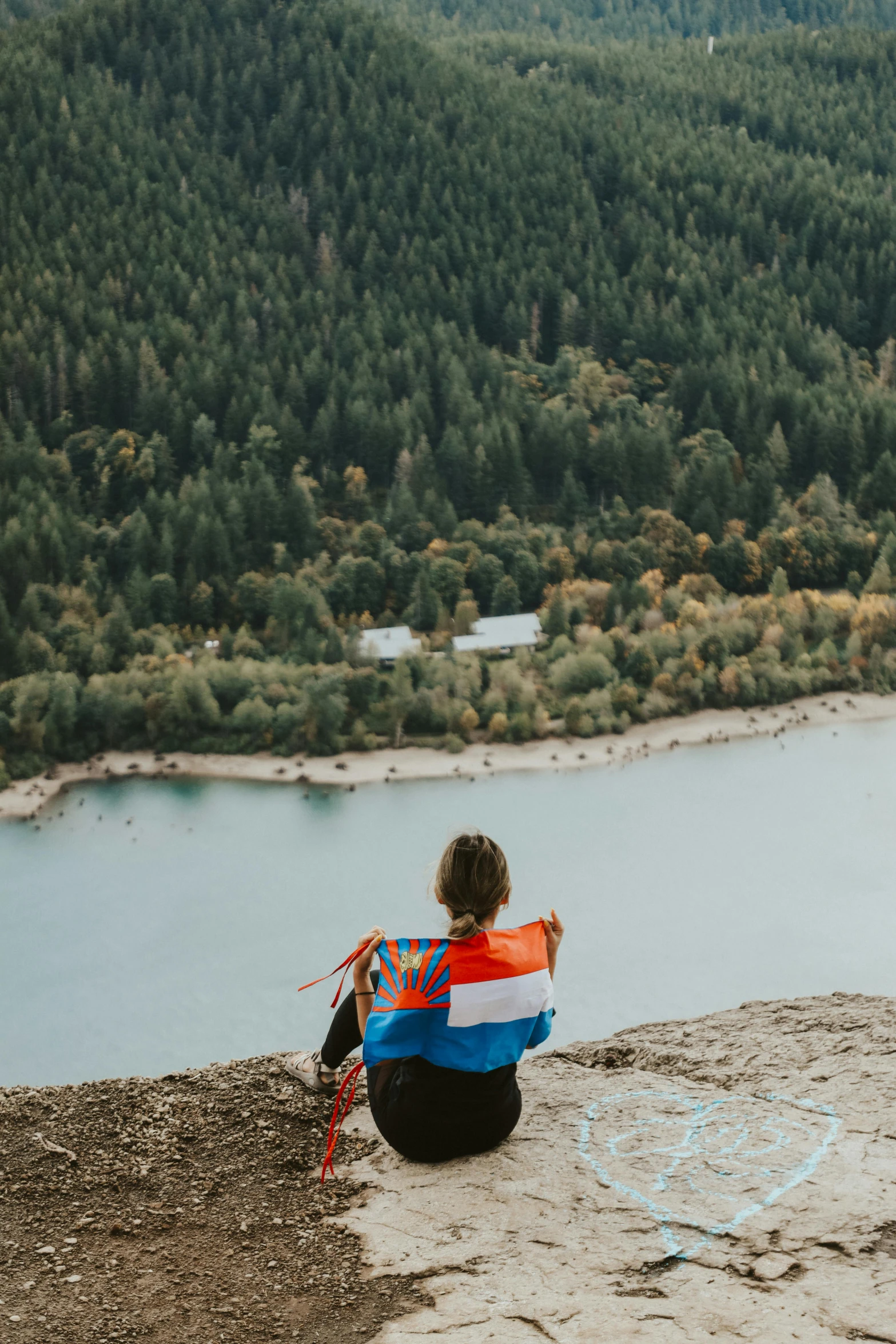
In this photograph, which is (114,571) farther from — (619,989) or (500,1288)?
(500,1288)

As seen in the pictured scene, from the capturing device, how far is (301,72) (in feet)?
249

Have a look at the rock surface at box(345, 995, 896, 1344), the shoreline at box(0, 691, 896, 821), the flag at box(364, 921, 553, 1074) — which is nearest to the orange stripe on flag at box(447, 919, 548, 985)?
the flag at box(364, 921, 553, 1074)

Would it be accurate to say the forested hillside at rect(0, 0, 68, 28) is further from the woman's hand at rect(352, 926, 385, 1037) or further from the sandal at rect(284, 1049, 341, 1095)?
the woman's hand at rect(352, 926, 385, 1037)

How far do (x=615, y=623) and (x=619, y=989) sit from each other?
2103cm

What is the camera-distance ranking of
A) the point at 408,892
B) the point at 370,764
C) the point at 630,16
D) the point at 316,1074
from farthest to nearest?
the point at 630,16 → the point at 370,764 → the point at 408,892 → the point at 316,1074

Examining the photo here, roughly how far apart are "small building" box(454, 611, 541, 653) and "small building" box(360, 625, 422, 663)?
1.74m

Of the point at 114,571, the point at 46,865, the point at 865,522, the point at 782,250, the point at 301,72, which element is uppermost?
the point at 301,72

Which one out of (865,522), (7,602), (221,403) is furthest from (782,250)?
(7,602)

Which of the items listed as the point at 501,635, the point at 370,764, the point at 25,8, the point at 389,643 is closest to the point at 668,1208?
the point at 370,764

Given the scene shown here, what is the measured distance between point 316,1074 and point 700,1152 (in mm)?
1409

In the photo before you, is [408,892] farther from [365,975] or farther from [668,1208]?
[668,1208]

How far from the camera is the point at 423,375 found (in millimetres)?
60062

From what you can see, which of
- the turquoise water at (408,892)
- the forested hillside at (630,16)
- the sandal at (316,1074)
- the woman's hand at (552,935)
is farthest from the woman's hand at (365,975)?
the forested hillside at (630,16)

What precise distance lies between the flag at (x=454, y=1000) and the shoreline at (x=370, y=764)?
1411 inches
